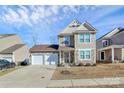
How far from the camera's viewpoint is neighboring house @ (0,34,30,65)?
1442 inches

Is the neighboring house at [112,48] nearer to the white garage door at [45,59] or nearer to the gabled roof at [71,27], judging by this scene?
the gabled roof at [71,27]

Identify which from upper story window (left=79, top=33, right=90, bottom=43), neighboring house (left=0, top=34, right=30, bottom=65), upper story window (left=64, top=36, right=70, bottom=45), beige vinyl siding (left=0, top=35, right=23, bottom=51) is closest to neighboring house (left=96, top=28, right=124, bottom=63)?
upper story window (left=79, top=33, right=90, bottom=43)

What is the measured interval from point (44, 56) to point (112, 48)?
36.0 ft

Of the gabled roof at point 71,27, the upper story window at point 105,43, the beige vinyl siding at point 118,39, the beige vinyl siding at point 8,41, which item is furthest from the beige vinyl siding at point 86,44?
the beige vinyl siding at point 8,41

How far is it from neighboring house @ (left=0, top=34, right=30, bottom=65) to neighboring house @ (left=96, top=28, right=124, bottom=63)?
14594 mm

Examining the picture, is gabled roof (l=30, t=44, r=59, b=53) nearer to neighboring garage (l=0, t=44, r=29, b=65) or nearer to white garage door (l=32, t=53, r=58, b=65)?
white garage door (l=32, t=53, r=58, b=65)

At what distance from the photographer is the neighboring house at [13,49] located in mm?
36625

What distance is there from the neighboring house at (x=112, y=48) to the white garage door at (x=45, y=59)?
9180 millimetres

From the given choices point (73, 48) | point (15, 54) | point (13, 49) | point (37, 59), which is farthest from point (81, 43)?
point (13, 49)

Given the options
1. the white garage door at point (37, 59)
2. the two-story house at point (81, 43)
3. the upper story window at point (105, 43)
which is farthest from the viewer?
the upper story window at point (105, 43)

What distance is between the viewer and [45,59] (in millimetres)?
35875
